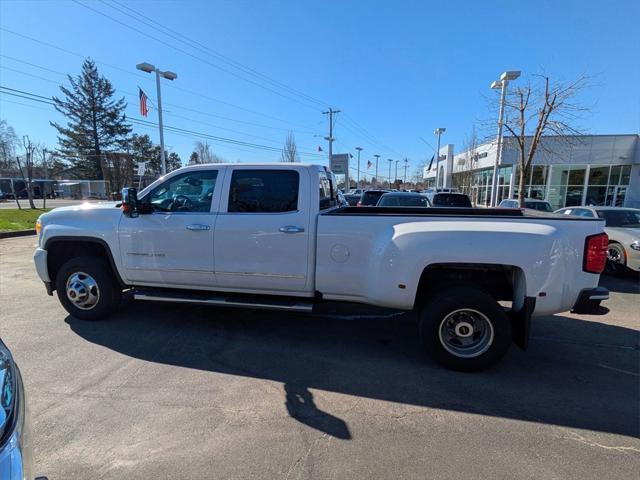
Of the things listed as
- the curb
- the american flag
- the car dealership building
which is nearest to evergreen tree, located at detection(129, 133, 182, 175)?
the american flag

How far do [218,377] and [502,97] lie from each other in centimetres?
1522

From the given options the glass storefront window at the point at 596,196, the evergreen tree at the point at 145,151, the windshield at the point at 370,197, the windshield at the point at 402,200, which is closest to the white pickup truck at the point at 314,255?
the windshield at the point at 402,200

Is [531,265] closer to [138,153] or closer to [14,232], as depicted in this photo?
[14,232]

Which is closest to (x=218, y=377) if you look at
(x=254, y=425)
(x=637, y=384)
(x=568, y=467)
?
(x=254, y=425)

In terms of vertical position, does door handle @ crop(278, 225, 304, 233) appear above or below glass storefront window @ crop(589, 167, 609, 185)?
below

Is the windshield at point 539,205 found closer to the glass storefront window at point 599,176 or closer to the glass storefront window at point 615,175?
the glass storefront window at point 599,176

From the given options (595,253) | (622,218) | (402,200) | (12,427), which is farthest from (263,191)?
(622,218)

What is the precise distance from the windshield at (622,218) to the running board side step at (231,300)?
837 cm

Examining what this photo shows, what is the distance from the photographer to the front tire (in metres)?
4.68

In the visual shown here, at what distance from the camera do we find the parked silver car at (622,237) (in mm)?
7574

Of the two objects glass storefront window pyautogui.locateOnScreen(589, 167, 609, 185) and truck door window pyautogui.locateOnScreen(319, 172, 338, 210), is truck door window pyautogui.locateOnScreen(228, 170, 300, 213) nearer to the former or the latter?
truck door window pyautogui.locateOnScreen(319, 172, 338, 210)

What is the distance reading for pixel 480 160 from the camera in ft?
105

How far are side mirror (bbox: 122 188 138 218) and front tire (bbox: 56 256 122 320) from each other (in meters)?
0.88

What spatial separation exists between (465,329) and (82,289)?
4.64m
